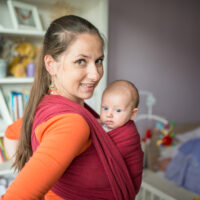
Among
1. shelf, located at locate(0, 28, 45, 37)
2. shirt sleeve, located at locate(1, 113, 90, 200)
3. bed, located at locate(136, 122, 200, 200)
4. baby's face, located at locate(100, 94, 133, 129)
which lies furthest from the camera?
bed, located at locate(136, 122, 200, 200)

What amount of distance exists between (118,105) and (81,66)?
0.95ft

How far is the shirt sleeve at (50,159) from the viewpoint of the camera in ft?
1.86

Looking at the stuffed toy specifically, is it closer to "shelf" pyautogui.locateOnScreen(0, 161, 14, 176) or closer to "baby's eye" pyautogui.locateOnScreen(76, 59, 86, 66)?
"shelf" pyautogui.locateOnScreen(0, 161, 14, 176)

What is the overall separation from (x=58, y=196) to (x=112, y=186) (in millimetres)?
202

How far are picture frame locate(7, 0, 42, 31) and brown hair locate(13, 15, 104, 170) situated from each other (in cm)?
114

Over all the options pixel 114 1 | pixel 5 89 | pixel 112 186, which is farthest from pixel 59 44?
pixel 114 1

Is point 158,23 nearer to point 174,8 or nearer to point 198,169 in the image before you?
point 174,8

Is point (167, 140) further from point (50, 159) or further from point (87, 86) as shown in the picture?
point (50, 159)

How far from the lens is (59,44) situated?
0.78 metres

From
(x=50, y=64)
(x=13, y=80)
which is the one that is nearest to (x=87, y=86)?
(x=50, y=64)

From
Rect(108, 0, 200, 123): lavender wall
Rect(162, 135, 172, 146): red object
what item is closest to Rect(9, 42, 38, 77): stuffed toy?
Rect(108, 0, 200, 123): lavender wall

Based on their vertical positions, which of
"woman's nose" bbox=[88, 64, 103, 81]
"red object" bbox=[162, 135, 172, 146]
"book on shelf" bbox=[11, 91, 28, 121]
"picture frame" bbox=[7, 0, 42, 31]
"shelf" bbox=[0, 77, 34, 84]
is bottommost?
"red object" bbox=[162, 135, 172, 146]

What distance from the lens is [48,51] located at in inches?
32.9

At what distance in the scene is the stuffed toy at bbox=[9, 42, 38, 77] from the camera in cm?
197
